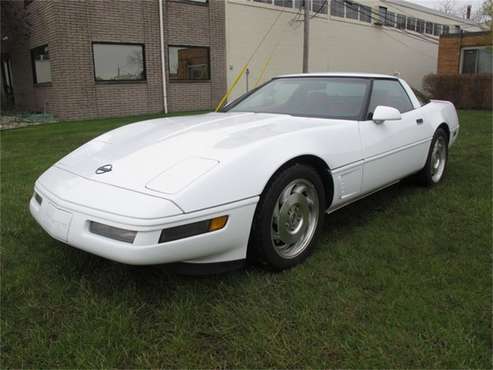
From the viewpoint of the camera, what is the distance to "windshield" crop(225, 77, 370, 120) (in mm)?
3645

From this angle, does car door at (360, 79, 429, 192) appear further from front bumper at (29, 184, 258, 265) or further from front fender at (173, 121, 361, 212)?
front bumper at (29, 184, 258, 265)

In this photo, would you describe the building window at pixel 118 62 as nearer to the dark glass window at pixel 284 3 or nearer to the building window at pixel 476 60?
the dark glass window at pixel 284 3

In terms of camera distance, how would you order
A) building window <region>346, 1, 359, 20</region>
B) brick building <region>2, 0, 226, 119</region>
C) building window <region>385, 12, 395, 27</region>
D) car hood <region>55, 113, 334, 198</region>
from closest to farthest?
car hood <region>55, 113, 334, 198</region>
brick building <region>2, 0, 226, 119</region>
building window <region>346, 1, 359, 20</region>
building window <region>385, 12, 395, 27</region>

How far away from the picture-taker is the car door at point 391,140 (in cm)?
348

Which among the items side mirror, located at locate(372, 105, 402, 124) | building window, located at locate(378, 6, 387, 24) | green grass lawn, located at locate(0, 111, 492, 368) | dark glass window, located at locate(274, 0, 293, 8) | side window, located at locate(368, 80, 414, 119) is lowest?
green grass lawn, located at locate(0, 111, 492, 368)

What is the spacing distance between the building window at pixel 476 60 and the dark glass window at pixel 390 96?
58.5 feet

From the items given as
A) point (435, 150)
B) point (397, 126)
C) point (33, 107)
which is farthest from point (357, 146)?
point (33, 107)

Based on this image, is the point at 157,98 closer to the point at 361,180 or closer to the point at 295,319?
the point at 361,180

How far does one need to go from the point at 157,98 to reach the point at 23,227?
1138 cm

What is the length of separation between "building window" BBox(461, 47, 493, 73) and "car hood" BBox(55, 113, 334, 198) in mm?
19467

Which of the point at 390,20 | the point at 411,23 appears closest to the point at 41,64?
the point at 390,20

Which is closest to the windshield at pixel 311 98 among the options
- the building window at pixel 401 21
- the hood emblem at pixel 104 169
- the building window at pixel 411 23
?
the hood emblem at pixel 104 169

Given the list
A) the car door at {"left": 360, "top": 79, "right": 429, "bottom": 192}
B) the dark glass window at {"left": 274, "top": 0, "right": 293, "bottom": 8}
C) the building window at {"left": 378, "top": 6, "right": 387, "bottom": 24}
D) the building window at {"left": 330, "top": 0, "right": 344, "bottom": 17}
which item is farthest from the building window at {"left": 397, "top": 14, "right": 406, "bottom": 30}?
the car door at {"left": 360, "top": 79, "right": 429, "bottom": 192}

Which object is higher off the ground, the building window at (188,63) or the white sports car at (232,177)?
the building window at (188,63)
